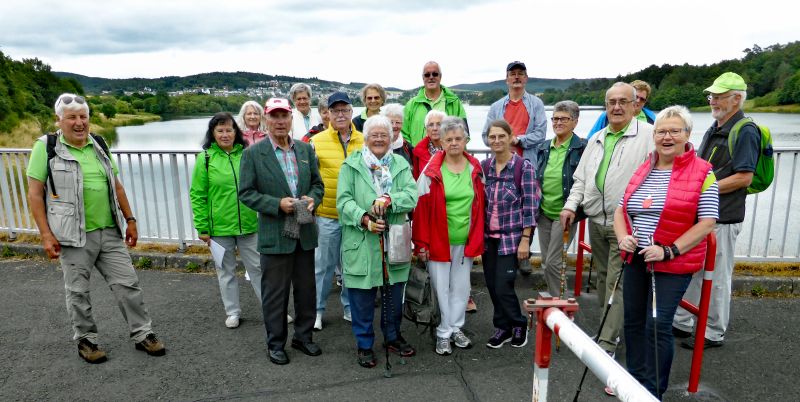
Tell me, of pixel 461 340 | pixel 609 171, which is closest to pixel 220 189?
pixel 461 340

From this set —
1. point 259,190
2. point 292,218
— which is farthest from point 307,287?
point 259,190

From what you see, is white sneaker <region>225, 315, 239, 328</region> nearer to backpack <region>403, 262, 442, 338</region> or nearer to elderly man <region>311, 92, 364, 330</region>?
elderly man <region>311, 92, 364, 330</region>

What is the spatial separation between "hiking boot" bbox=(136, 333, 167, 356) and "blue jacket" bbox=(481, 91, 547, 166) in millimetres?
3396

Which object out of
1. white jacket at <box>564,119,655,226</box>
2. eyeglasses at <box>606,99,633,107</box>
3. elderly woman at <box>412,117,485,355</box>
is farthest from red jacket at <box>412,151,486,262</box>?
eyeglasses at <box>606,99,633,107</box>

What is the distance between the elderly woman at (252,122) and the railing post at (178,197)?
6.29 feet

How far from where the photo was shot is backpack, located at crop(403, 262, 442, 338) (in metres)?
3.92

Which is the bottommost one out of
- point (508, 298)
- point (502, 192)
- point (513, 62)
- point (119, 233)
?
point (508, 298)

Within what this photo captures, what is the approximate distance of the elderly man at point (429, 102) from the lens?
5070 millimetres

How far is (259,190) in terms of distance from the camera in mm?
3736

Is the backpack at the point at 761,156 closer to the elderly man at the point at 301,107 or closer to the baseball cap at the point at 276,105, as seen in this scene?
the baseball cap at the point at 276,105

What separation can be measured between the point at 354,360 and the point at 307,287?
68cm

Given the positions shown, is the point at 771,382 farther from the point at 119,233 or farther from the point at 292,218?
the point at 119,233

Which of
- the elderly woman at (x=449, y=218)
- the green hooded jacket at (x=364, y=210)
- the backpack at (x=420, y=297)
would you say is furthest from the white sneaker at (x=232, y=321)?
the elderly woman at (x=449, y=218)

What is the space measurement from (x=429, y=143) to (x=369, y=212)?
1.21 meters
